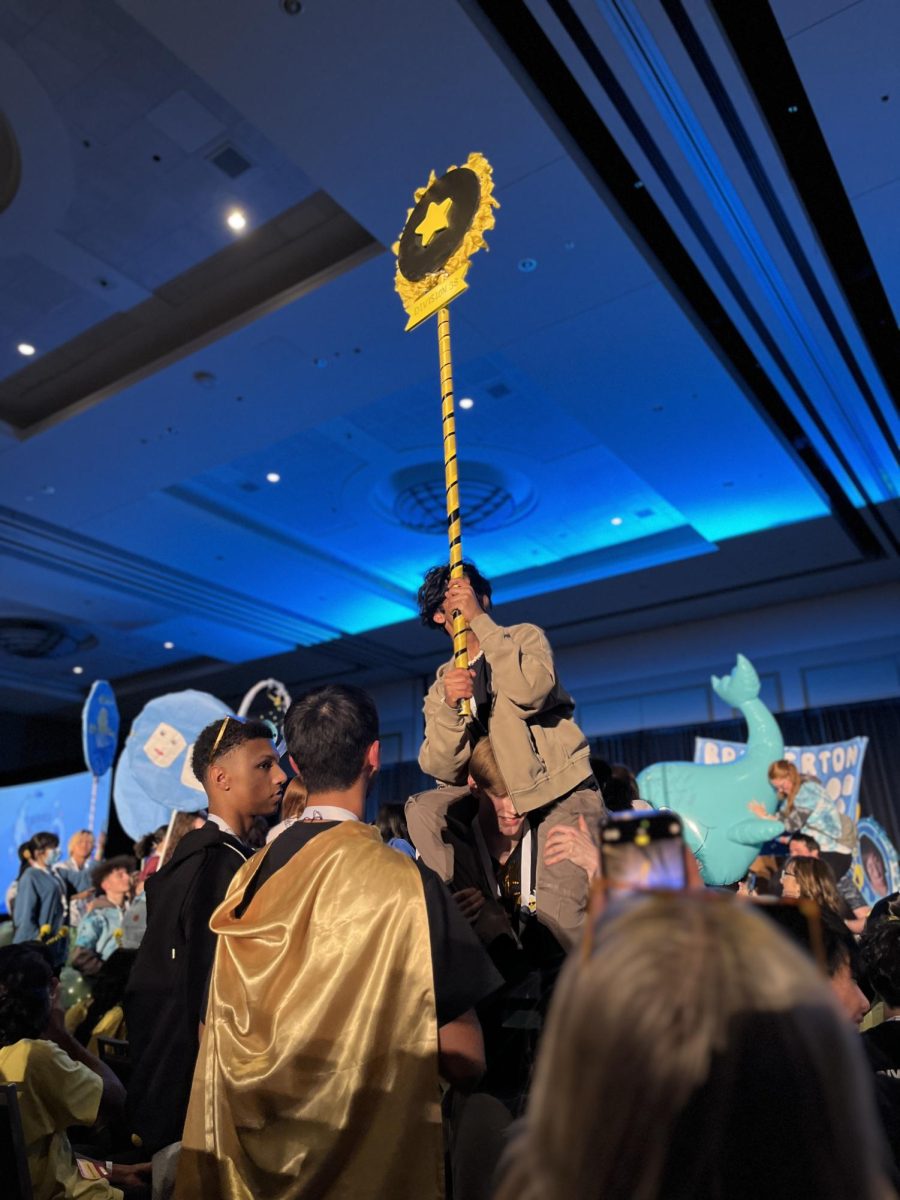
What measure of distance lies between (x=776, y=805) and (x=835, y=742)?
Answer: 6.17 metres

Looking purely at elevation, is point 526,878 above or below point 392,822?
below

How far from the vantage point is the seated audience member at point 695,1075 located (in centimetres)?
62

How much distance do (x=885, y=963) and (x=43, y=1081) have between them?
212cm

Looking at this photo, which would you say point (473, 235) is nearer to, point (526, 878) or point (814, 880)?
point (526, 878)

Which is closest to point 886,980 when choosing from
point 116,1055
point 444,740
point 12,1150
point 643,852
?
point 444,740

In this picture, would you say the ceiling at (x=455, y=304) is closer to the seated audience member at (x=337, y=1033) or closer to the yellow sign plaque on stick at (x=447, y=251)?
the yellow sign plaque on stick at (x=447, y=251)

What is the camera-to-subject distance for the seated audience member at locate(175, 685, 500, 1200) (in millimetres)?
1662

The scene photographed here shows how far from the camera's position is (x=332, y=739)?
2.07 m

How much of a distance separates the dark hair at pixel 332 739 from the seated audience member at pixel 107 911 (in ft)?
11.6

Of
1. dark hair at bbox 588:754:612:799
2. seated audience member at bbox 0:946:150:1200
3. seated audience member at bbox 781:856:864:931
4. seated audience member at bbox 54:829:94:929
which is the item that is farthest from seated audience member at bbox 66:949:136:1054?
seated audience member at bbox 54:829:94:929

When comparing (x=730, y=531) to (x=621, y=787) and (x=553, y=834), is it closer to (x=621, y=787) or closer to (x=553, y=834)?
(x=621, y=787)

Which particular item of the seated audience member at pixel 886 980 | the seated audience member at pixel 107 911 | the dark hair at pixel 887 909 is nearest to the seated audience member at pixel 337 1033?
the seated audience member at pixel 886 980

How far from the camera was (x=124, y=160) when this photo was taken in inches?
234

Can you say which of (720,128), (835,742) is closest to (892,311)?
(720,128)
